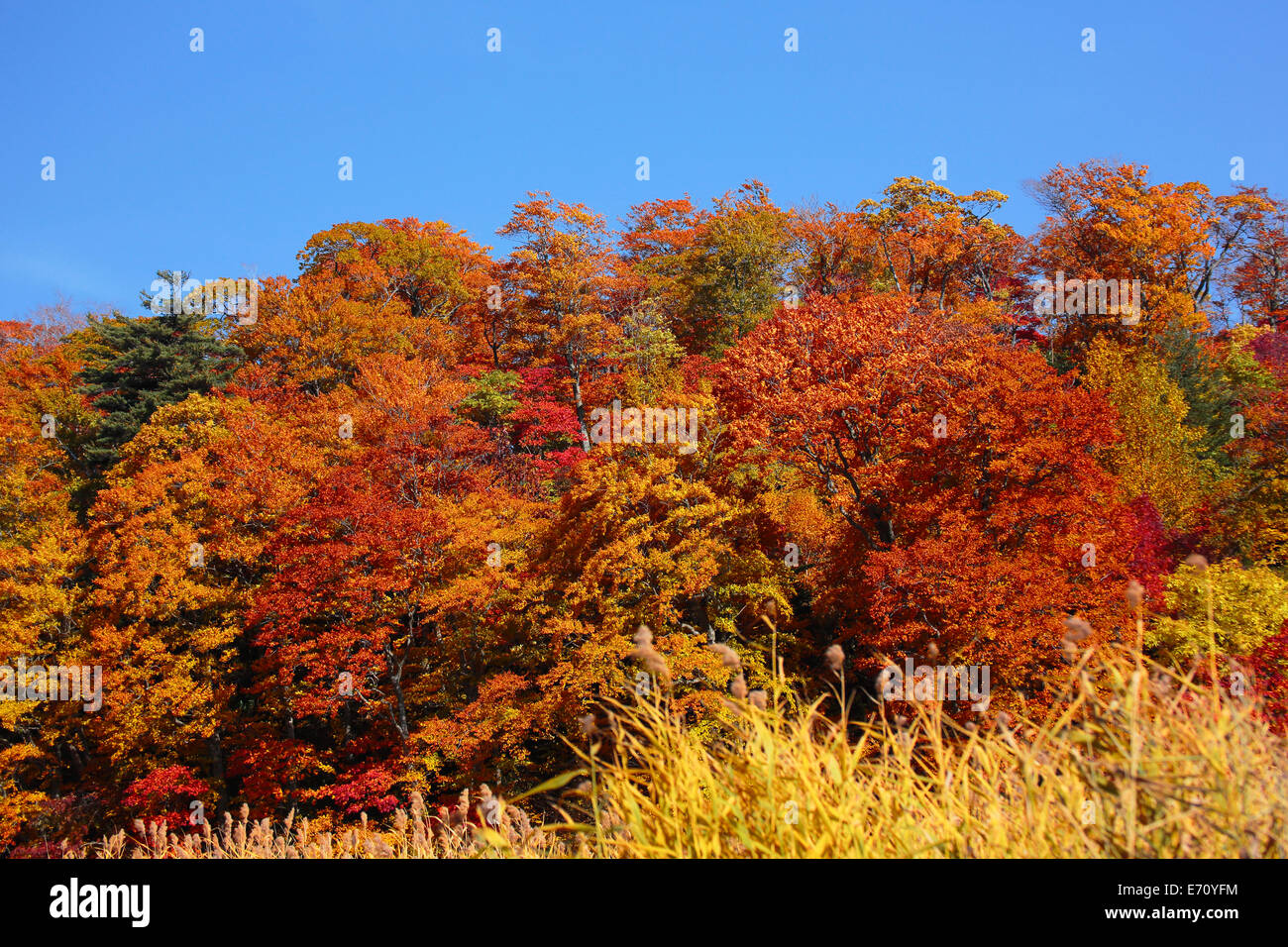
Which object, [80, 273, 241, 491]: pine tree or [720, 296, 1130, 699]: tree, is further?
[80, 273, 241, 491]: pine tree

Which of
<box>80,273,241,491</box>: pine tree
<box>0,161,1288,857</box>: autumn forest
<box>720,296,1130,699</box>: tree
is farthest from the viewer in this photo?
<box>80,273,241,491</box>: pine tree

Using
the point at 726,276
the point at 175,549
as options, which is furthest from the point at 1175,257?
the point at 175,549

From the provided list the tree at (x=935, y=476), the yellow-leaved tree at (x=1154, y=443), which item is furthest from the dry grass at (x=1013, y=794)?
the yellow-leaved tree at (x=1154, y=443)

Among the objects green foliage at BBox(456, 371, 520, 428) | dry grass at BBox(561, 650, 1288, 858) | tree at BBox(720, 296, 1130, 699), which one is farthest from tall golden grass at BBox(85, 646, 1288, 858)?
green foliage at BBox(456, 371, 520, 428)

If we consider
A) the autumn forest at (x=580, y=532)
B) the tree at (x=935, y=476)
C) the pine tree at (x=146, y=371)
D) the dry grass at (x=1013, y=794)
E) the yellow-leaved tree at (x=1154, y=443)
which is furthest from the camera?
the pine tree at (x=146, y=371)

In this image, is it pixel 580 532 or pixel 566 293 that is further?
pixel 566 293

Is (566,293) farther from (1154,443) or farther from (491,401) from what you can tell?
(1154,443)

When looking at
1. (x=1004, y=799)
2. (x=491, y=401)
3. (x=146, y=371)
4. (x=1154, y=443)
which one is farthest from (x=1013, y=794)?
(x=146, y=371)

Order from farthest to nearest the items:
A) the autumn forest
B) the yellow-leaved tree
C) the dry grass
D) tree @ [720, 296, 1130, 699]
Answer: the yellow-leaved tree < the autumn forest < tree @ [720, 296, 1130, 699] < the dry grass

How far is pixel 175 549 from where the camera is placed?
81.1ft

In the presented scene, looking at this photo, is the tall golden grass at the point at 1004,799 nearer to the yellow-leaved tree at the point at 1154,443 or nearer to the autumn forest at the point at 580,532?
the autumn forest at the point at 580,532

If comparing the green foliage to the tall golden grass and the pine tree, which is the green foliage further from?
the tall golden grass

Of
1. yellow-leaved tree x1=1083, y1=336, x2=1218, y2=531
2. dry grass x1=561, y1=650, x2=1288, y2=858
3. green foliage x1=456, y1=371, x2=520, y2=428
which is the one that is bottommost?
dry grass x1=561, y1=650, x2=1288, y2=858
